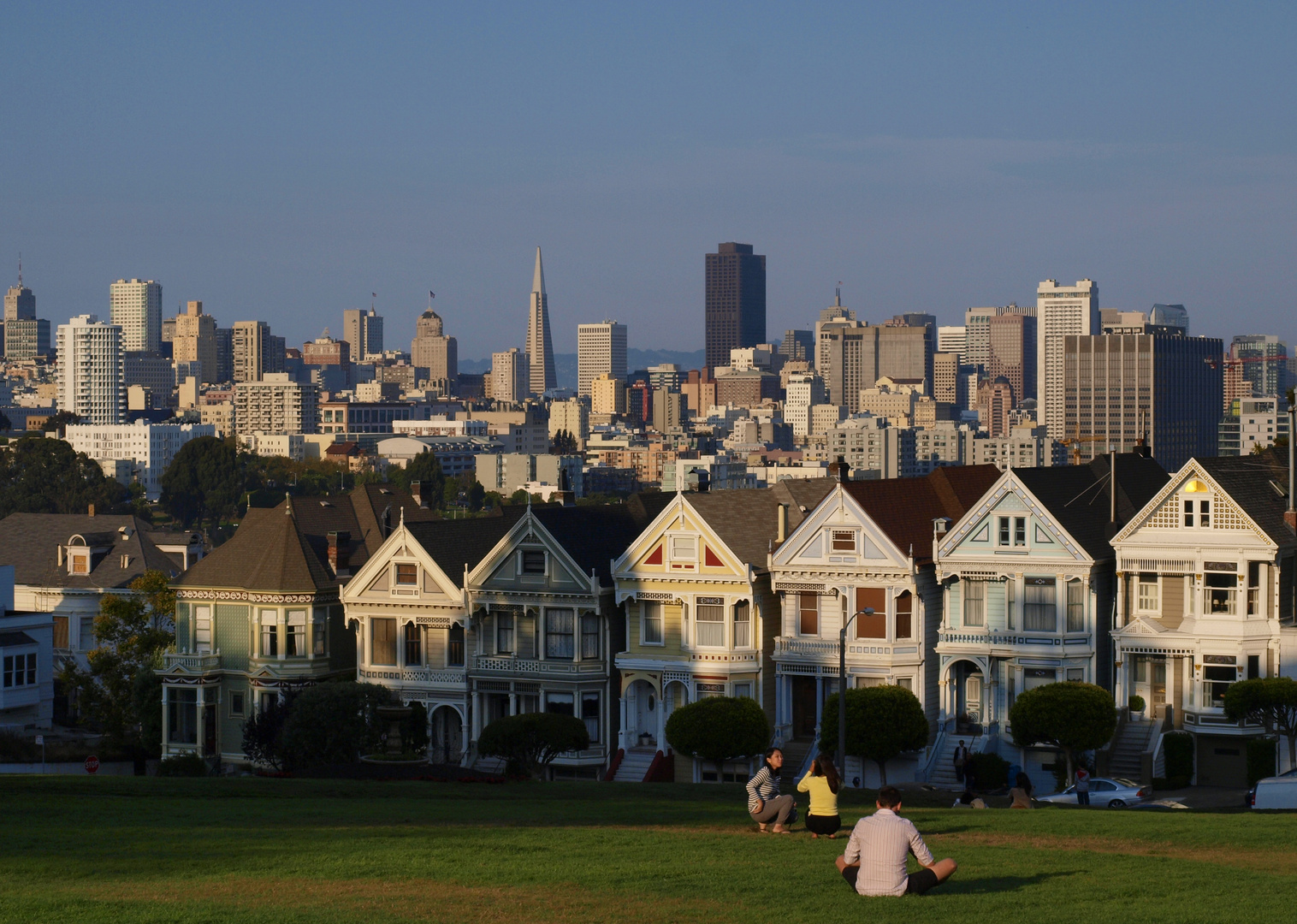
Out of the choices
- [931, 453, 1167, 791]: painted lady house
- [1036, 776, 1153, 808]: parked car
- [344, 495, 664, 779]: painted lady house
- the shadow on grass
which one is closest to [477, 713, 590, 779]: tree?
[344, 495, 664, 779]: painted lady house

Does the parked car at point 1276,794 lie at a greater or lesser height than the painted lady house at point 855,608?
lesser

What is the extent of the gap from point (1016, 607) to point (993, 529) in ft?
7.24

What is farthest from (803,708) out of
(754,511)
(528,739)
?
(528,739)

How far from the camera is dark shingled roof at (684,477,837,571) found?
58.3 metres

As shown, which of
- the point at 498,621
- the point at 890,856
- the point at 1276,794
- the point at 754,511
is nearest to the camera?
the point at 890,856

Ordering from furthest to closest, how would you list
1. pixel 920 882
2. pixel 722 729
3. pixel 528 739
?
1. pixel 528 739
2. pixel 722 729
3. pixel 920 882

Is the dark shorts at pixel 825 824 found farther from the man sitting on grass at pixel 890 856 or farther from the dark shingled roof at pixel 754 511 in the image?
the dark shingled roof at pixel 754 511

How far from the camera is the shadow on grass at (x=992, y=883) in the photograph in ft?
87.1

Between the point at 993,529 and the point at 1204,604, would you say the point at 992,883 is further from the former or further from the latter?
the point at 993,529

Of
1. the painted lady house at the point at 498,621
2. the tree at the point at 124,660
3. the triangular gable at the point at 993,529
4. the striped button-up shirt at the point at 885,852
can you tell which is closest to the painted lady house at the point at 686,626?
the painted lady house at the point at 498,621

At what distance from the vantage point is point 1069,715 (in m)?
50.9

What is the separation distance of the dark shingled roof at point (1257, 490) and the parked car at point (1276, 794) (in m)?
11.7

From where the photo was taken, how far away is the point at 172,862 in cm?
2928

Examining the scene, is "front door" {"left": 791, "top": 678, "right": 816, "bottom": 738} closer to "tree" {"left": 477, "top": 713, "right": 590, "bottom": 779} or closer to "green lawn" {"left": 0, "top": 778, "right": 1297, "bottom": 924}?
"tree" {"left": 477, "top": 713, "right": 590, "bottom": 779}
